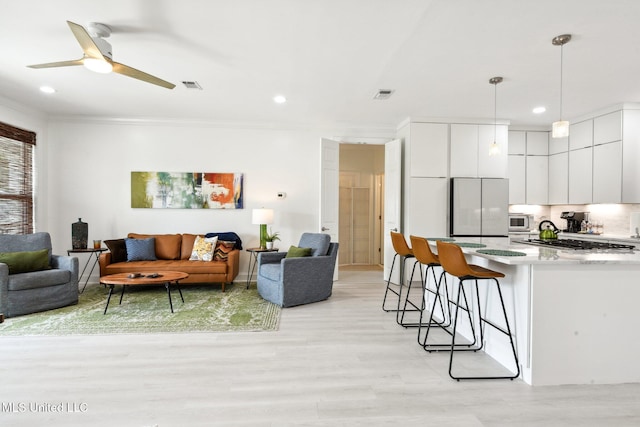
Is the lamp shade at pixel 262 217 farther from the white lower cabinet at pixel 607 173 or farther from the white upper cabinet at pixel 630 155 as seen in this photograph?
the white upper cabinet at pixel 630 155

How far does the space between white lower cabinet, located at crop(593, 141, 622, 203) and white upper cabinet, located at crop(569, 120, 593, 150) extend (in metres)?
0.18

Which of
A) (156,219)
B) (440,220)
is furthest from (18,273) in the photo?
(440,220)

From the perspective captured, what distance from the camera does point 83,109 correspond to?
5270mm

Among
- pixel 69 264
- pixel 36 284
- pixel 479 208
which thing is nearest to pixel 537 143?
pixel 479 208

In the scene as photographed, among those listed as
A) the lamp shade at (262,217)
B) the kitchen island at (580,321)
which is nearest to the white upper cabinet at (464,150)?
the lamp shade at (262,217)

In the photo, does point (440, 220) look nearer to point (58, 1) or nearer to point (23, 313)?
point (58, 1)

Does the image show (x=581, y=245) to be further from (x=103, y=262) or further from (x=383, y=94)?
(x=103, y=262)

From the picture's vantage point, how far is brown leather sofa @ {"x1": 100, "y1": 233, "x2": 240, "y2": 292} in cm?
488

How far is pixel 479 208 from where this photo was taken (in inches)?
210

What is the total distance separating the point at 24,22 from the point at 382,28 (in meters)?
2.89

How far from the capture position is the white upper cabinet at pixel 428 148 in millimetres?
5418

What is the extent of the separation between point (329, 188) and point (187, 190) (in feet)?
7.68

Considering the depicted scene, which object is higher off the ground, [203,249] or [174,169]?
[174,169]

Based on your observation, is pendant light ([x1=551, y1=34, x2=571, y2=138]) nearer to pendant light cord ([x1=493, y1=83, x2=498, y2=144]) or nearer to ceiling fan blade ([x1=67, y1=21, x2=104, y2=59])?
pendant light cord ([x1=493, y1=83, x2=498, y2=144])
